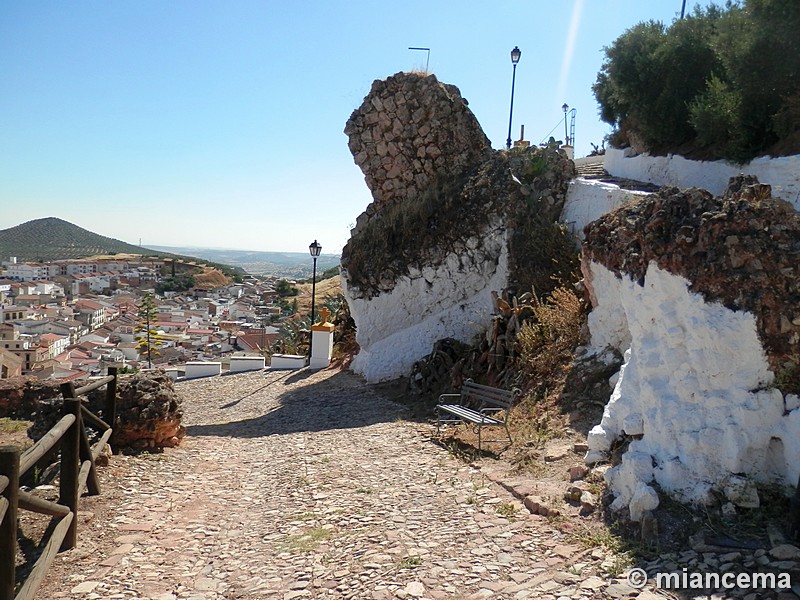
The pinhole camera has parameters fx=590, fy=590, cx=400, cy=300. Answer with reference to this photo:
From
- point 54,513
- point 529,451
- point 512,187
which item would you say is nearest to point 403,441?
point 529,451

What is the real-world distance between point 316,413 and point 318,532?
521 centimetres

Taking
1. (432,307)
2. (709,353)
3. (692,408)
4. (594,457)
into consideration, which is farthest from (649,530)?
(432,307)

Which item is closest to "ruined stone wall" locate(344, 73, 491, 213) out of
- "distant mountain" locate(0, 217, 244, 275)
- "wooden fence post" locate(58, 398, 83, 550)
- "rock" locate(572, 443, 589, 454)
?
"rock" locate(572, 443, 589, 454)

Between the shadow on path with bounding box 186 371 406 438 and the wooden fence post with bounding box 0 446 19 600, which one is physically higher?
the wooden fence post with bounding box 0 446 19 600

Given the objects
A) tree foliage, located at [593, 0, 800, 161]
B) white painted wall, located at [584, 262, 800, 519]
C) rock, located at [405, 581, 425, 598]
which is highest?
tree foliage, located at [593, 0, 800, 161]

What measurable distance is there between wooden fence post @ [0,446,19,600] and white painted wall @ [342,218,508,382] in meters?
8.08

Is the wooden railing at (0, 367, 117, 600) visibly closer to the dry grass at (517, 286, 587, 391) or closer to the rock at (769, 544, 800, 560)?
the rock at (769, 544, 800, 560)

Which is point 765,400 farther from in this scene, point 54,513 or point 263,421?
point 263,421

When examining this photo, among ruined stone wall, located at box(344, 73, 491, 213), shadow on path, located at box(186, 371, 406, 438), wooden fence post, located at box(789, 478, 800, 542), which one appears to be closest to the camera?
wooden fence post, located at box(789, 478, 800, 542)

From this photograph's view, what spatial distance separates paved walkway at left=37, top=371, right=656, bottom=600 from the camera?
3.64 metres

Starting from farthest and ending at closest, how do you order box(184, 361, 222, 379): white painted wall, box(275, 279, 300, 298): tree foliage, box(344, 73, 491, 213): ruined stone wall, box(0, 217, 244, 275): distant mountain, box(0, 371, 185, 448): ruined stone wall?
box(0, 217, 244, 275): distant mountain < box(275, 279, 300, 298): tree foliage < box(184, 361, 222, 379): white painted wall < box(344, 73, 491, 213): ruined stone wall < box(0, 371, 185, 448): ruined stone wall

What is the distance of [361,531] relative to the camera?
14.7 feet

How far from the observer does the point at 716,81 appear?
9.14 meters

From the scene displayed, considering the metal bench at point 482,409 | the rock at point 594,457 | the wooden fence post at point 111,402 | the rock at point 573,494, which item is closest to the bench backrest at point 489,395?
the metal bench at point 482,409
